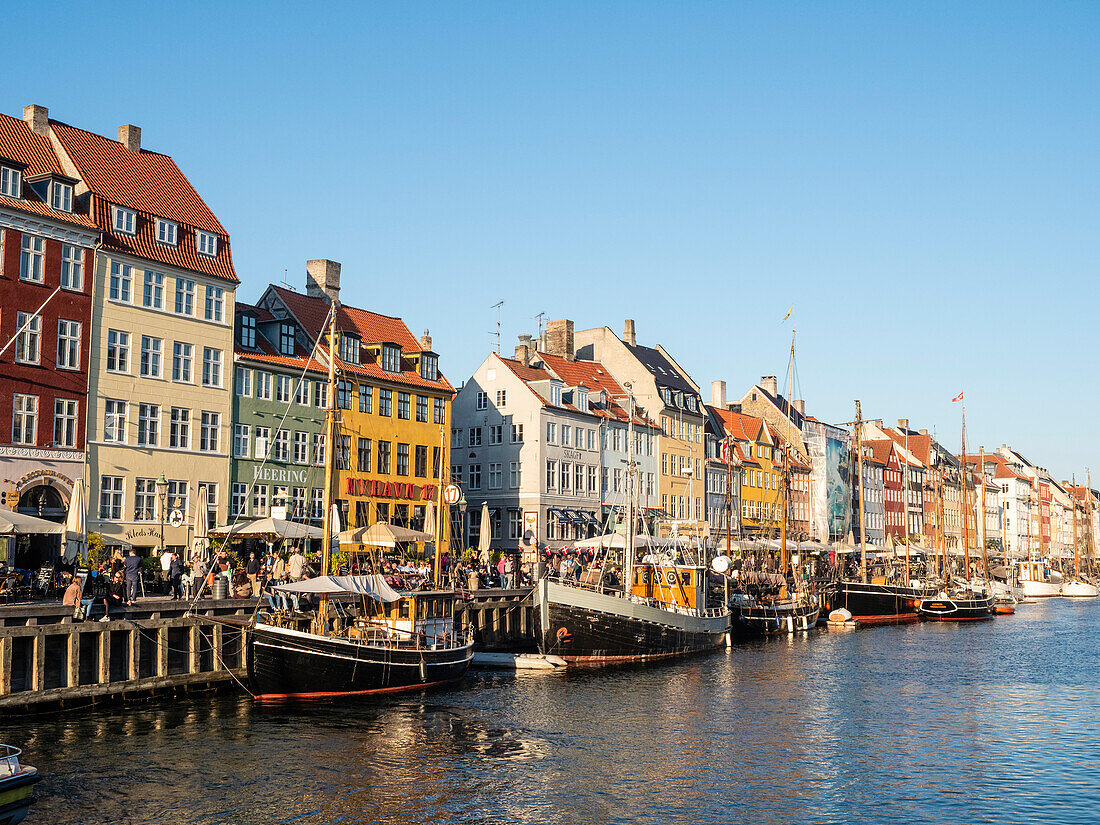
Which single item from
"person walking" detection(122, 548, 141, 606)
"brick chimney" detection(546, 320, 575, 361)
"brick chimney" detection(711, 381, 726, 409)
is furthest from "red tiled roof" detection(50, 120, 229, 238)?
"brick chimney" detection(711, 381, 726, 409)

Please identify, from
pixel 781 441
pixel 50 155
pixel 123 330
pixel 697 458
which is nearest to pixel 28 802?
pixel 123 330

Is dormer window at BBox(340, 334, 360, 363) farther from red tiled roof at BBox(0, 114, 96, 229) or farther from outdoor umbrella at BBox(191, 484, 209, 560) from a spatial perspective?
outdoor umbrella at BBox(191, 484, 209, 560)

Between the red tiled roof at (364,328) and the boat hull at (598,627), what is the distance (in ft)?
69.7

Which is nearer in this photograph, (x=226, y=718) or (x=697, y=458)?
(x=226, y=718)

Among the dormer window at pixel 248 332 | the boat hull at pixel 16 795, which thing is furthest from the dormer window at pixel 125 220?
the boat hull at pixel 16 795

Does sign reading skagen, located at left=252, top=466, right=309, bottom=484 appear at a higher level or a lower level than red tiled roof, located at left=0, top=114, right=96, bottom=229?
lower

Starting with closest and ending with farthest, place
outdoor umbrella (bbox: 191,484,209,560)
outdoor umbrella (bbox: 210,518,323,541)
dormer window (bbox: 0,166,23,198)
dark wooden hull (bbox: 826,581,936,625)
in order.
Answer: outdoor umbrella (bbox: 191,484,209,560) → outdoor umbrella (bbox: 210,518,323,541) → dormer window (bbox: 0,166,23,198) → dark wooden hull (bbox: 826,581,936,625)

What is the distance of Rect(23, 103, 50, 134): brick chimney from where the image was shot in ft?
175

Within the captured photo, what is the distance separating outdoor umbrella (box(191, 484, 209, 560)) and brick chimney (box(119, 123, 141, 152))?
2302cm

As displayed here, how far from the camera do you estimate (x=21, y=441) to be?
157 ft

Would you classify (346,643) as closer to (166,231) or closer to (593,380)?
(166,231)

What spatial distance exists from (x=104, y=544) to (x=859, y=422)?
2403 inches

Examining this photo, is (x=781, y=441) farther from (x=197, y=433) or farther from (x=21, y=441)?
(x=21, y=441)

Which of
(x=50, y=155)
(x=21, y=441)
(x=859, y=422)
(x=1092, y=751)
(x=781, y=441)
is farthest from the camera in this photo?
(x=781, y=441)
